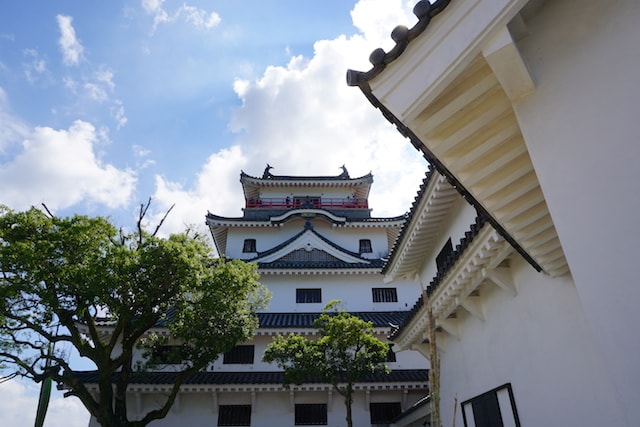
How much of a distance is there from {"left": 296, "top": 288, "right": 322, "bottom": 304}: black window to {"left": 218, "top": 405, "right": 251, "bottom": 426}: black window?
6.23 meters

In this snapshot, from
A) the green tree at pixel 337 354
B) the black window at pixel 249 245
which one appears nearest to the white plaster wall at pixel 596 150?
the green tree at pixel 337 354

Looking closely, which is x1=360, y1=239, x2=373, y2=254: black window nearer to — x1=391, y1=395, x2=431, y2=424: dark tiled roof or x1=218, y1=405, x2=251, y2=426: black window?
x1=391, y1=395, x2=431, y2=424: dark tiled roof

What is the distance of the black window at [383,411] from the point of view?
1734 centimetres

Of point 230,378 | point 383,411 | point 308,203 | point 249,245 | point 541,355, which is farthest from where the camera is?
point 308,203

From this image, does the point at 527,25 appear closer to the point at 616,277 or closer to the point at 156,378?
the point at 616,277

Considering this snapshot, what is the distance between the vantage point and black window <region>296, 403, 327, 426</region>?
56.2 ft

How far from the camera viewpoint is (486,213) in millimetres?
4055

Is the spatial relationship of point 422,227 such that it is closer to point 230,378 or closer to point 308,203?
point 230,378

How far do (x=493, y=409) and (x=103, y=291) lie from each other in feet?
34.4

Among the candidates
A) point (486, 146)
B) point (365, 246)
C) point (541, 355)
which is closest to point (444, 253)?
point (541, 355)

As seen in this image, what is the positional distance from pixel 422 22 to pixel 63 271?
41.9 feet

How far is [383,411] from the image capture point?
17.6m

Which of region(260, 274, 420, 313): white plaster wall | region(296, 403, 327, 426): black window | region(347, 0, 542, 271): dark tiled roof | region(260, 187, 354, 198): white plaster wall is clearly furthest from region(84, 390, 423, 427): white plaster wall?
region(347, 0, 542, 271): dark tiled roof

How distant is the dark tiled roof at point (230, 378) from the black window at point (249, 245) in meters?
9.19
